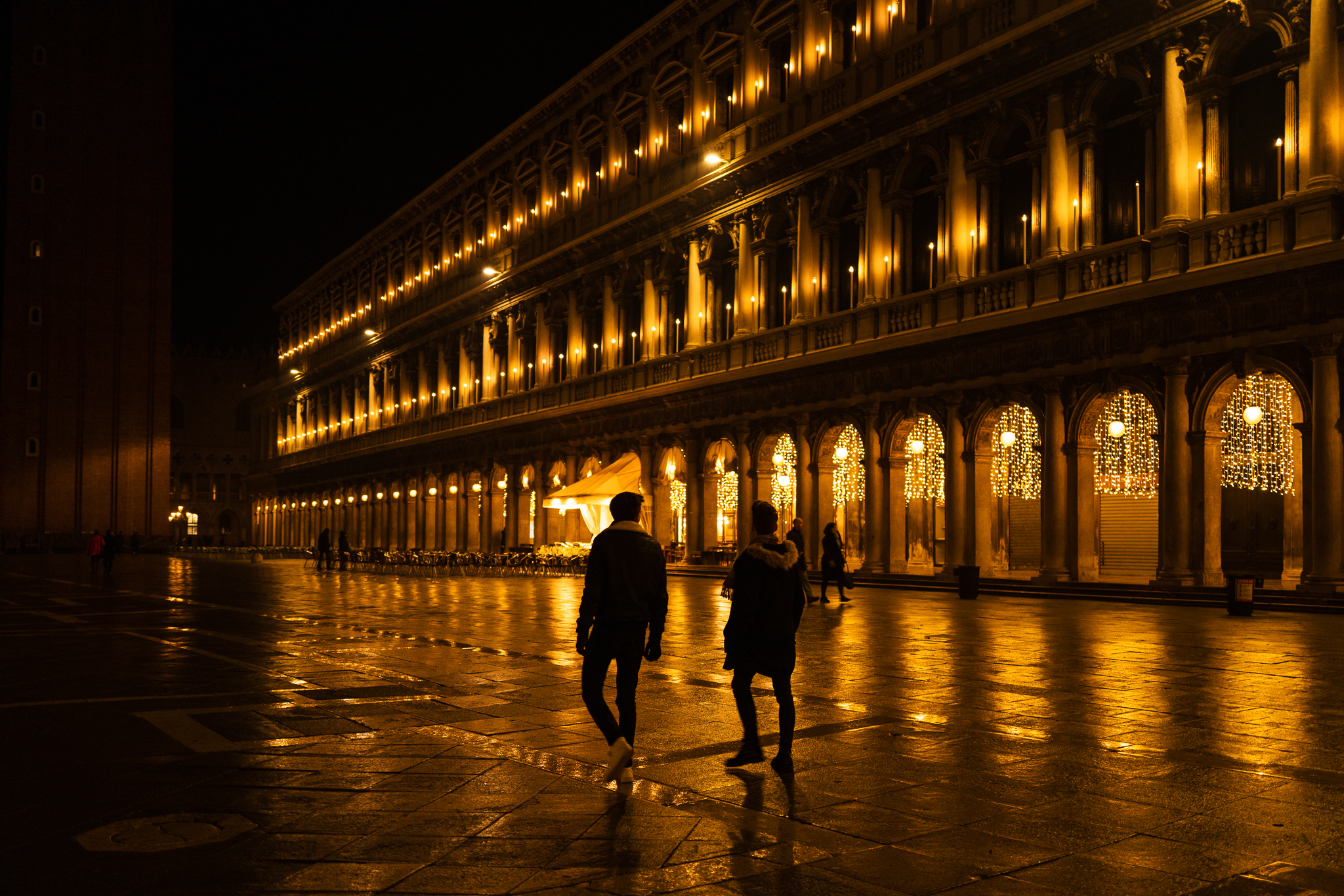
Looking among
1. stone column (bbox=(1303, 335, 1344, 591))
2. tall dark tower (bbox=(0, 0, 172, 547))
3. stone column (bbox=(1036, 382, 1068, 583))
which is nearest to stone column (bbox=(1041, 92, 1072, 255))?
stone column (bbox=(1036, 382, 1068, 583))

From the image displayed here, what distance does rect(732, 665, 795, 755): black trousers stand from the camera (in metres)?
6.66

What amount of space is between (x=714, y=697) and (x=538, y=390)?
34.4 meters

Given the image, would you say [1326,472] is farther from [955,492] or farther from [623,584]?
[623,584]

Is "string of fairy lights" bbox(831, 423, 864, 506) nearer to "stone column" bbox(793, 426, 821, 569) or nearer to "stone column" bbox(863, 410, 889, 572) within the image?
"stone column" bbox(793, 426, 821, 569)

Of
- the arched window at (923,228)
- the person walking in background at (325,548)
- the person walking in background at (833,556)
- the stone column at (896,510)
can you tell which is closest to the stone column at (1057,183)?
the arched window at (923,228)

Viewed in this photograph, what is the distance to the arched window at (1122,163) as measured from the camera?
880 inches

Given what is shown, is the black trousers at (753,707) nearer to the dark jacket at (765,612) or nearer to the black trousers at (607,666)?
the dark jacket at (765,612)

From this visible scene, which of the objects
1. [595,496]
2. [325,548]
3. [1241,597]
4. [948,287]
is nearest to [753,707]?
[1241,597]

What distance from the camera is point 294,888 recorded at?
14.7 ft

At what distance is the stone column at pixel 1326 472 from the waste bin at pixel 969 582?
5.39 metres

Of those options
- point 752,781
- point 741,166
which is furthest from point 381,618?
point 741,166

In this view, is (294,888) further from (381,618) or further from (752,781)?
(381,618)

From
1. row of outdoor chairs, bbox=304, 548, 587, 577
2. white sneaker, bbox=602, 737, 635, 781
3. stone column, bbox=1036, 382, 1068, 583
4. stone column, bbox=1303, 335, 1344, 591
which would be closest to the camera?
white sneaker, bbox=602, 737, 635, 781

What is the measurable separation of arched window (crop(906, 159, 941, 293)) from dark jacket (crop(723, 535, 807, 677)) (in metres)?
21.1
